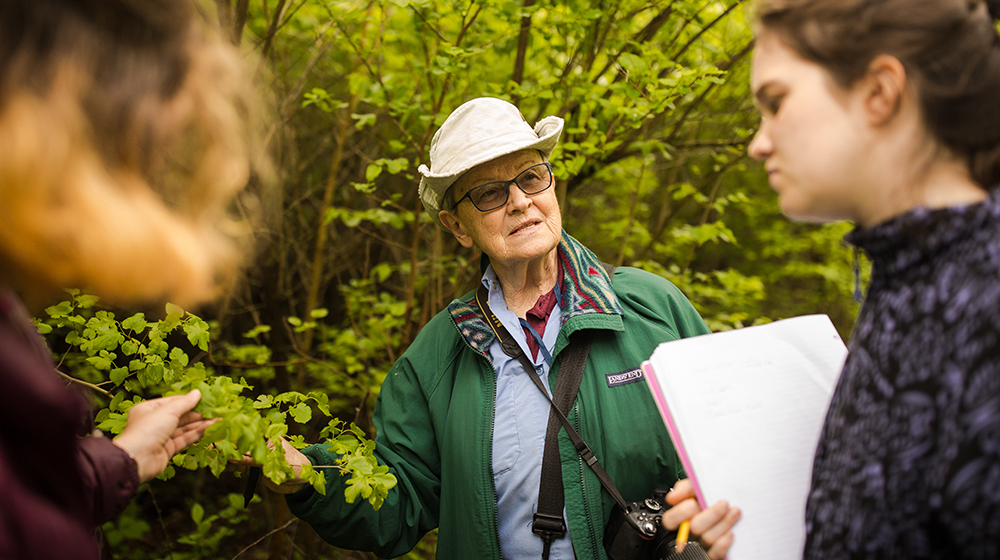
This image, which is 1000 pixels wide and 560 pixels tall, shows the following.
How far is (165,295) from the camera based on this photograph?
3.37 ft

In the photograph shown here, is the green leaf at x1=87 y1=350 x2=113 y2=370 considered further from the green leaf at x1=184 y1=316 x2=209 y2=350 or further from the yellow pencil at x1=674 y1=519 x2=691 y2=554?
the yellow pencil at x1=674 y1=519 x2=691 y2=554

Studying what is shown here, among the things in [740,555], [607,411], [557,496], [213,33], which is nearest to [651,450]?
[607,411]

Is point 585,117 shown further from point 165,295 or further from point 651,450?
point 165,295

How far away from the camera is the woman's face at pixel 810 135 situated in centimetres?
95

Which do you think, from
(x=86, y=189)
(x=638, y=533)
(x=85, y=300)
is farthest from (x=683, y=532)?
(x=85, y=300)

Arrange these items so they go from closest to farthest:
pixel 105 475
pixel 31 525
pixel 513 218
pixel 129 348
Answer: pixel 31 525 < pixel 105 475 < pixel 129 348 < pixel 513 218

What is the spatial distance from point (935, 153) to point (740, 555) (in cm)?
79

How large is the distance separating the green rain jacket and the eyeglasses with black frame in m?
0.25

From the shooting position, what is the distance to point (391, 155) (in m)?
3.60

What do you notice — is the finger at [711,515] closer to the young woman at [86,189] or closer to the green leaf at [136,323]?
the young woman at [86,189]

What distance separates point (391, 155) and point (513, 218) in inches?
70.6

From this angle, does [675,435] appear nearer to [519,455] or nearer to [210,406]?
[519,455]

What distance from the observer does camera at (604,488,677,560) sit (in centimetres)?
164

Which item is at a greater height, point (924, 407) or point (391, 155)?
point (391, 155)
